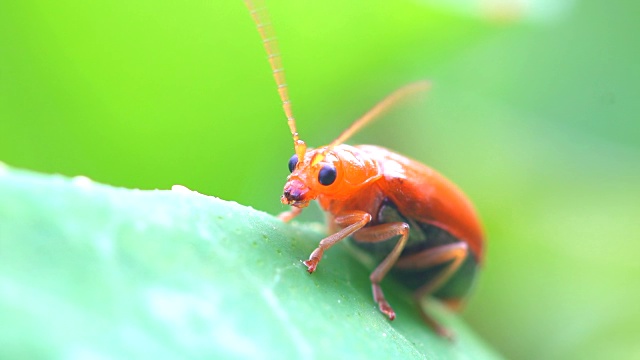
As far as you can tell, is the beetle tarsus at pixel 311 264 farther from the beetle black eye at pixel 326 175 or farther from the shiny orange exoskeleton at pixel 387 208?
the beetle black eye at pixel 326 175

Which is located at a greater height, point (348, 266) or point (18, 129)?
point (18, 129)

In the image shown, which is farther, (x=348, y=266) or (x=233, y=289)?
(x=348, y=266)

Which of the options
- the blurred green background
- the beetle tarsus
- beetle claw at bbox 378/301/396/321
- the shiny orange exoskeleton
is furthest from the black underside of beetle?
the blurred green background

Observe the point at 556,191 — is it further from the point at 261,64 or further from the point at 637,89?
the point at 261,64

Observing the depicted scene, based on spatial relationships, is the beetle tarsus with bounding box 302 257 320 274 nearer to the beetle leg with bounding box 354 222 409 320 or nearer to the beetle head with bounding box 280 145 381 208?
the beetle head with bounding box 280 145 381 208

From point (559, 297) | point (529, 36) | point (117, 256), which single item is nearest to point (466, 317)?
point (559, 297)
